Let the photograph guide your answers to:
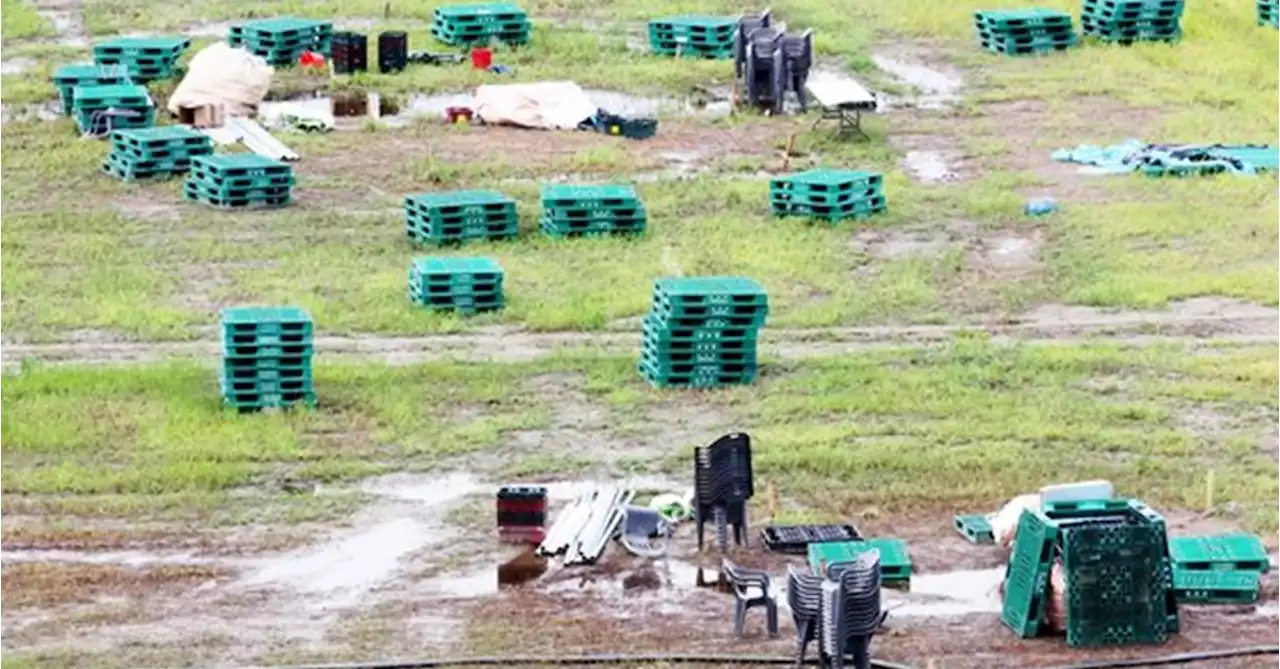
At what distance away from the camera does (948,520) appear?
3231cm

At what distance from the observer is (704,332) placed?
3691 cm

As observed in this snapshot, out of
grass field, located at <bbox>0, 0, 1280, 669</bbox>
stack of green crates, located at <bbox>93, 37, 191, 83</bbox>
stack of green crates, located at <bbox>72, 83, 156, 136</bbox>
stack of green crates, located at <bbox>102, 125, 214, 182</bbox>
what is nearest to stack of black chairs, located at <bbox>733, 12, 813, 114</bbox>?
grass field, located at <bbox>0, 0, 1280, 669</bbox>

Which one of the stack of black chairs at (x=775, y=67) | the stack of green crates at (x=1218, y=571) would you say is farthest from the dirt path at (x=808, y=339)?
the stack of black chairs at (x=775, y=67)

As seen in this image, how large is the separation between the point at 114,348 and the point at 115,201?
8.94 m

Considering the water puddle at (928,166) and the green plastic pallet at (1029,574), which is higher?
the green plastic pallet at (1029,574)

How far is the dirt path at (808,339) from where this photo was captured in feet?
127

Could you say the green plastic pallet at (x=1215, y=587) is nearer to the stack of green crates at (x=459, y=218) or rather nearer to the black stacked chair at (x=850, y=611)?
the black stacked chair at (x=850, y=611)

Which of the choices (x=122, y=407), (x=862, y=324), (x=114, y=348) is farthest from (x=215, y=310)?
(x=862, y=324)

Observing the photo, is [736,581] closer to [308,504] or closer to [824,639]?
[824,639]

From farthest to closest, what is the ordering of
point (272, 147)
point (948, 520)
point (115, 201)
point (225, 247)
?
point (272, 147), point (115, 201), point (225, 247), point (948, 520)

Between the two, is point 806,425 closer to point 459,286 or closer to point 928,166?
point 459,286

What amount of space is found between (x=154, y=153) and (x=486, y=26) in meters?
13.1

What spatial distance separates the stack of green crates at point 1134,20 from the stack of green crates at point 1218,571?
1255 inches

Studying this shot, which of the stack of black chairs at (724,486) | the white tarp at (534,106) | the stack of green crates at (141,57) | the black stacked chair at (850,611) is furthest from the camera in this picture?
the stack of green crates at (141,57)
